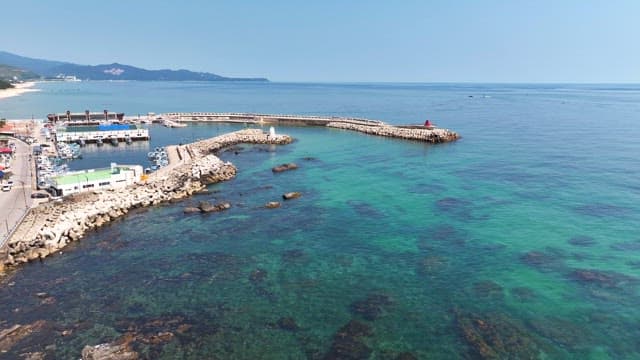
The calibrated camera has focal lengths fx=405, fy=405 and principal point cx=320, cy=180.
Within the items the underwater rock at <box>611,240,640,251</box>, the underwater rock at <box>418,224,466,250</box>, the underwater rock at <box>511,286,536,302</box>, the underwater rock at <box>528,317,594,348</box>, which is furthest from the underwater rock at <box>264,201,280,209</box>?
the underwater rock at <box>611,240,640,251</box>

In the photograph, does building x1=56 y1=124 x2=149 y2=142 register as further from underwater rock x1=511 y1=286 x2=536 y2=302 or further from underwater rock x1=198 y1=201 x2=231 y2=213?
underwater rock x1=511 y1=286 x2=536 y2=302

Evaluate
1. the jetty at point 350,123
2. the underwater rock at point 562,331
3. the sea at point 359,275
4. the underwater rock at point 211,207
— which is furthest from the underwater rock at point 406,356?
the jetty at point 350,123

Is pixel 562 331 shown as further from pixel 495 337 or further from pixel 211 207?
pixel 211 207

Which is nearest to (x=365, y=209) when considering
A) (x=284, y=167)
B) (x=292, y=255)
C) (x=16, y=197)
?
(x=292, y=255)

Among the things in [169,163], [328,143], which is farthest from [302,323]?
[328,143]

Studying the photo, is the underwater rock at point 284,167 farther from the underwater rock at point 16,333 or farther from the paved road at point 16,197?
the underwater rock at point 16,333
